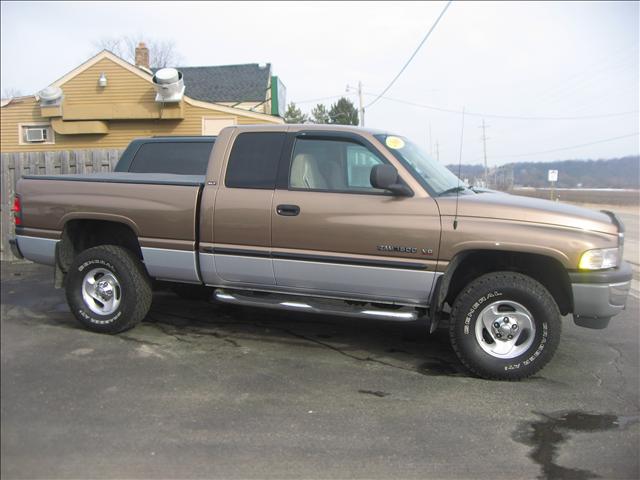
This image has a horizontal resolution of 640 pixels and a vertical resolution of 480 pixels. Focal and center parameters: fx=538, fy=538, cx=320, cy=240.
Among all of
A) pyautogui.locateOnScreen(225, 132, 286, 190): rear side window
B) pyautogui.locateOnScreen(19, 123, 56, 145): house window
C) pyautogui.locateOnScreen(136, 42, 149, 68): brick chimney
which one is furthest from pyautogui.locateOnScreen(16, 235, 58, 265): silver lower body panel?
pyautogui.locateOnScreen(136, 42, 149, 68): brick chimney

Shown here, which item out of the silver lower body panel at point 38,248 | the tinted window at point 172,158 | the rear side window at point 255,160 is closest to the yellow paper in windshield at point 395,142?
the rear side window at point 255,160

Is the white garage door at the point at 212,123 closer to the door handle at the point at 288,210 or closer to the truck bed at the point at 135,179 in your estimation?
the truck bed at the point at 135,179

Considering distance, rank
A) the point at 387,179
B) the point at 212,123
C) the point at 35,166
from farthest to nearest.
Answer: the point at 212,123 → the point at 35,166 → the point at 387,179

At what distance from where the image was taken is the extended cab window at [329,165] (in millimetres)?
4742

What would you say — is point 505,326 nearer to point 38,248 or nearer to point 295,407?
point 295,407

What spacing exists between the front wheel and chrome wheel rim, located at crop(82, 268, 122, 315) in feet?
10.5

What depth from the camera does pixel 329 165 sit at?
4836 mm

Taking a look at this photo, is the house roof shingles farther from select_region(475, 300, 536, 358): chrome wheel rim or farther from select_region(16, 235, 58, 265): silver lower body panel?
select_region(475, 300, 536, 358): chrome wheel rim

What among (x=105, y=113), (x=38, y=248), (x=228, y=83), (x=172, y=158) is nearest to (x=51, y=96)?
(x=105, y=113)

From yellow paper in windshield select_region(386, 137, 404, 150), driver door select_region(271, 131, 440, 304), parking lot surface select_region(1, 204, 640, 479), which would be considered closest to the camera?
parking lot surface select_region(1, 204, 640, 479)

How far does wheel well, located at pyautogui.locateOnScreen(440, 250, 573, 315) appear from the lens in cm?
438

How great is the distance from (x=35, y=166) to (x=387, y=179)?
8.50m

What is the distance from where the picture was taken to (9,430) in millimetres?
2326

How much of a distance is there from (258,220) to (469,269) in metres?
1.89
